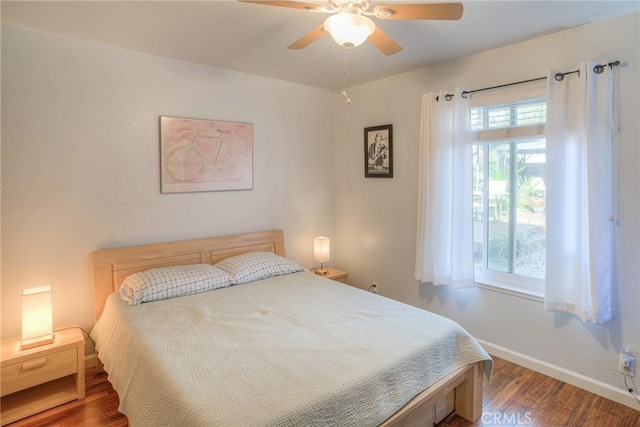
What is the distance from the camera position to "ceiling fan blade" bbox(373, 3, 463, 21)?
1550 mm

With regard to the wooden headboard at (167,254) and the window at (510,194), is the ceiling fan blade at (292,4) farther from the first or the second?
the wooden headboard at (167,254)

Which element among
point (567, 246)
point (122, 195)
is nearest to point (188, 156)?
point (122, 195)

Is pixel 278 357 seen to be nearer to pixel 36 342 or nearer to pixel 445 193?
pixel 36 342

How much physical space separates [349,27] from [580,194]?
1914 millimetres

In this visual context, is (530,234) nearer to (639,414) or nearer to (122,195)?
(639,414)

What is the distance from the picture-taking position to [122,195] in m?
2.81

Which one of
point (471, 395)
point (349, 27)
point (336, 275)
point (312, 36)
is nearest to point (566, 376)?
point (471, 395)

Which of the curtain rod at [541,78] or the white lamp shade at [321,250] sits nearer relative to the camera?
the curtain rod at [541,78]

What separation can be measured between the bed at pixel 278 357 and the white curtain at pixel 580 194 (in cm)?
85

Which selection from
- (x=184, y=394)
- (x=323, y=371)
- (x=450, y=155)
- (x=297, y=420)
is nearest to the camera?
(x=297, y=420)

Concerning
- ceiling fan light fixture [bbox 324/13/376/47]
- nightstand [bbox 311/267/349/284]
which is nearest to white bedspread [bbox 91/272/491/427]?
nightstand [bbox 311/267/349/284]

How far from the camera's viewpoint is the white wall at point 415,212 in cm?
222

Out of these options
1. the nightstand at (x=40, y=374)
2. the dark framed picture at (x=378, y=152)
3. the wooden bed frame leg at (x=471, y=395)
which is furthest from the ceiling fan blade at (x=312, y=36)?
the nightstand at (x=40, y=374)

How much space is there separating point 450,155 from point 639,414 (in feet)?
6.96
